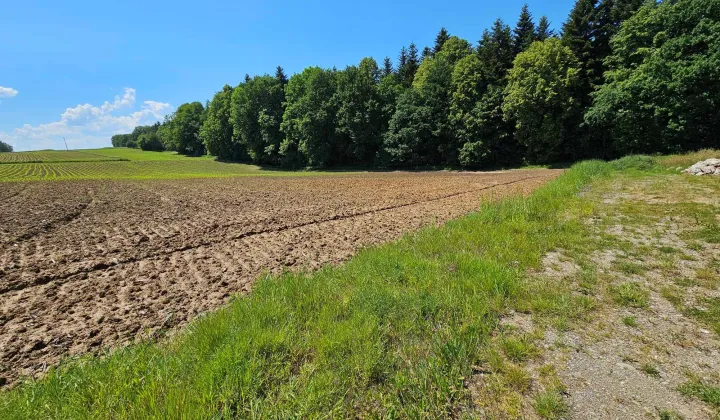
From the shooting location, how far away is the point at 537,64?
3816cm

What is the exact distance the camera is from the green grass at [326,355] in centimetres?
284

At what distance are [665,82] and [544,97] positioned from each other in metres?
11.1

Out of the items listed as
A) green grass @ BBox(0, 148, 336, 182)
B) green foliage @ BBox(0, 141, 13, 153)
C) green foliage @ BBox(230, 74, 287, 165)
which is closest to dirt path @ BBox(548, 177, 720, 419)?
green grass @ BBox(0, 148, 336, 182)

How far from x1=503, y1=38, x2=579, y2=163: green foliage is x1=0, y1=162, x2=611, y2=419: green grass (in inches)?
1582

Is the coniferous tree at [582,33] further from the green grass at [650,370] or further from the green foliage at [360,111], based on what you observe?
the green grass at [650,370]

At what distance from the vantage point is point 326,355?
11.6 ft

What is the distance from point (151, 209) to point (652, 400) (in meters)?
20.2

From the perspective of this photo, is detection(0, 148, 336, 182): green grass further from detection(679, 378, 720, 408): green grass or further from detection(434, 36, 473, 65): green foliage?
detection(679, 378, 720, 408): green grass

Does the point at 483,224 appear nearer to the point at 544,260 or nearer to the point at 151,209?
the point at 544,260

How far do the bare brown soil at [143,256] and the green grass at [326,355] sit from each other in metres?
1.32

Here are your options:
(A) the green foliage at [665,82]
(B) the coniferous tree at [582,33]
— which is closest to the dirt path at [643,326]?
(A) the green foliage at [665,82]

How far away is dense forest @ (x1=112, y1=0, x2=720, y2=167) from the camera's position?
29312mm

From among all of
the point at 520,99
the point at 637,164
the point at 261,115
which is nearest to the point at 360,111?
the point at 261,115

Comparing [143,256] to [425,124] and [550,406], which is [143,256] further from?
[425,124]
